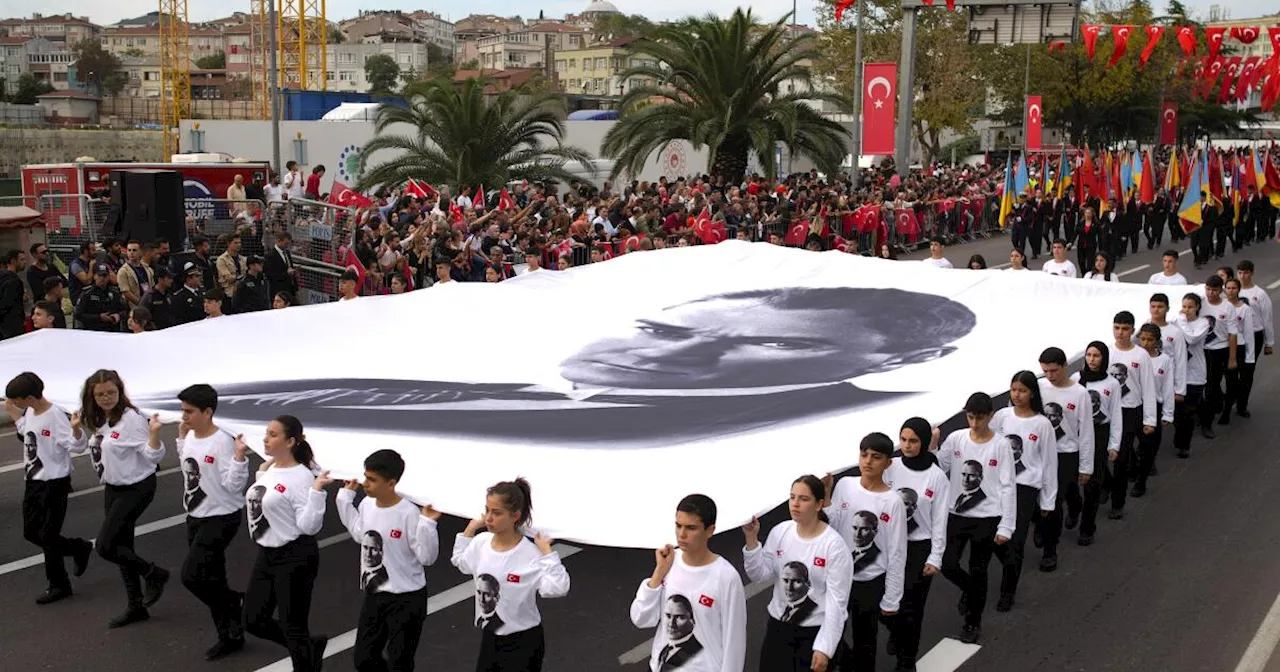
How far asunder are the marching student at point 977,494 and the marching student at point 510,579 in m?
2.78

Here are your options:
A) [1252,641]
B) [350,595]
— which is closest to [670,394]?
[350,595]

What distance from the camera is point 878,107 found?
27.6 meters

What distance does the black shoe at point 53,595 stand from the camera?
8.34m

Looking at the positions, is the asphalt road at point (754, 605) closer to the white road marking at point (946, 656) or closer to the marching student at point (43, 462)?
the white road marking at point (946, 656)

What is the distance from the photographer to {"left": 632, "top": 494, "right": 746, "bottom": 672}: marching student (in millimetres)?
5402

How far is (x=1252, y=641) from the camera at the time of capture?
25.8 ft

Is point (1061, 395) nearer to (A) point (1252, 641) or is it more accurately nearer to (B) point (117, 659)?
(A) point (1252, 641)

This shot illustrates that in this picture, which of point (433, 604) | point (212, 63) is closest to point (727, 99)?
point (433, 604)

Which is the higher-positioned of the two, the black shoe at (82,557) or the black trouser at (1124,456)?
the black trouser at (1124,456)

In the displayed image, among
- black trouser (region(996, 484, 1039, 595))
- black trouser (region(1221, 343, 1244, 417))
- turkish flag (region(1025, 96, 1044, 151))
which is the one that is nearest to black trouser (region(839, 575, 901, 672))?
black trouser (region(996, 484, 1039, 595))

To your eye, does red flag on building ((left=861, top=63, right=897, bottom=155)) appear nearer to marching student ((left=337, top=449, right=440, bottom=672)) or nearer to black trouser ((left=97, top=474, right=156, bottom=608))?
black trouser ((left=97, top=474, right=156, bottom=608))

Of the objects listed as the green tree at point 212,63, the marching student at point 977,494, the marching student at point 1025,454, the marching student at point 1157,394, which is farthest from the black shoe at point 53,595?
the green tree at point 212,63

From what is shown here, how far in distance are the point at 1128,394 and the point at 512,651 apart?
20.8ft

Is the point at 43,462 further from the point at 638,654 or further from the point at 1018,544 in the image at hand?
the point at 1018,544
